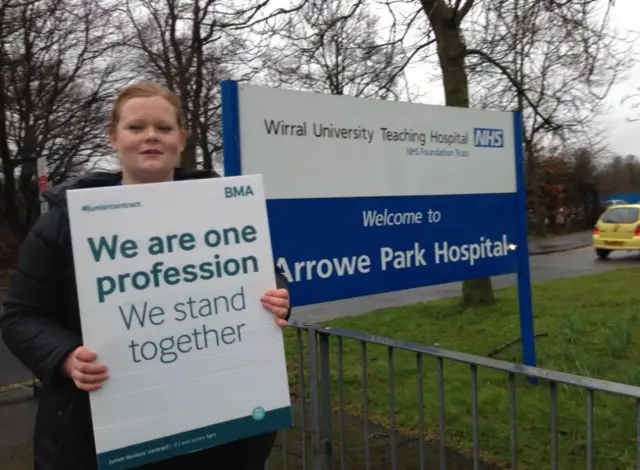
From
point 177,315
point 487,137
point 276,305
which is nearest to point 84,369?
point 177,315

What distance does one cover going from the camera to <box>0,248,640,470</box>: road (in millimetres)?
4633

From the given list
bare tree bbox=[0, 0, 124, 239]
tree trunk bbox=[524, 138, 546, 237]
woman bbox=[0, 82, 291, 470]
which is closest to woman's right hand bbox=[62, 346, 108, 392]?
woman bbox=[0, 82, 291, 470]

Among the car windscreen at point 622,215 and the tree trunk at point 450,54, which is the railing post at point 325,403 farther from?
the car windscreen at point 622,215

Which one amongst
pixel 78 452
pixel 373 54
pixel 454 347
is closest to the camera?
pixel 78 452

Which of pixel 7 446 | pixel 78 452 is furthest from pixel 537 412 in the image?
pixel 7 446

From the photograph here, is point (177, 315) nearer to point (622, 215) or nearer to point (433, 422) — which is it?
point (433, 422)

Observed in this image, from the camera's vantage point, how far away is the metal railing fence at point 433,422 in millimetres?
3084

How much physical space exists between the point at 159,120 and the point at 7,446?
3.75m

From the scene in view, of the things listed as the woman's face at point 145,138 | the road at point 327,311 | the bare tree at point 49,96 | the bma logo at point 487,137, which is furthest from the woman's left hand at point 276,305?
the bare tree at point 49,96

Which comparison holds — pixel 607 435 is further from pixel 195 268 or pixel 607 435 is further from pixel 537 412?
pixel 195 268

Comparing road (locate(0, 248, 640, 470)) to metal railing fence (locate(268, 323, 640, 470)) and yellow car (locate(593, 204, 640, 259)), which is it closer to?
yellow car (locate(593, 204, 640, 259))

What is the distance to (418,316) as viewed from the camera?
814 centimetres

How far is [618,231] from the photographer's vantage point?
18766 mm

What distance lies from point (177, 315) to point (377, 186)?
217 cm
